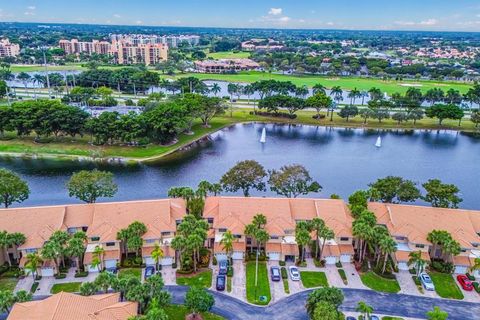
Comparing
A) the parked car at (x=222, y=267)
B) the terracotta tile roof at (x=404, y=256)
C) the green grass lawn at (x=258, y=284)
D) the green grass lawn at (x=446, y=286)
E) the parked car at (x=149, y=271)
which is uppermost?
the terracotta tile roof at (x=404, y=256)

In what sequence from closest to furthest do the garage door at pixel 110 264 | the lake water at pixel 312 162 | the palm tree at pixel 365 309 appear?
1. the palm tree at pixel 365 309
2. the garage door at pixel 110 264
3. the lake water at pixel 312 162

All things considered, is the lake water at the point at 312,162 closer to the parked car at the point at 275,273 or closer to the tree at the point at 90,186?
the tree at the point at 90,186

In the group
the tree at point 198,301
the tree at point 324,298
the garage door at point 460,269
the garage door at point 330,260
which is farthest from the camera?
the garage door at point 330,260

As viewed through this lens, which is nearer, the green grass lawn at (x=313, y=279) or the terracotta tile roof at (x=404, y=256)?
the green grass lawn at (x=313, y=279)

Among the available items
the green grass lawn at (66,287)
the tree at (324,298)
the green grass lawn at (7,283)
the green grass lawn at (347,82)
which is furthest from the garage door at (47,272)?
the green grass lawn at (347,82)

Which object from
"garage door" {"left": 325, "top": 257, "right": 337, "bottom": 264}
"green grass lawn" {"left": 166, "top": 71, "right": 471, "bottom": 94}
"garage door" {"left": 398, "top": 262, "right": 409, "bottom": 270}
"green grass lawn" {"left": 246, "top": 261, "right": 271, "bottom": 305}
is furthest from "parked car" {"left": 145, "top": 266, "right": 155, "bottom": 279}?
"green grass lawn" {"left": 166, "top": 71, "right": 471, "bottom": 94}

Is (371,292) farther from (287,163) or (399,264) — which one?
(287,163)

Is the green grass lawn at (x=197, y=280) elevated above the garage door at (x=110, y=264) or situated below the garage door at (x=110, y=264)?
below
